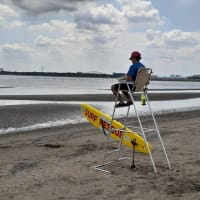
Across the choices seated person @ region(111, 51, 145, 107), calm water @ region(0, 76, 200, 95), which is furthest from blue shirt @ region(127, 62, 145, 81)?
calm water @ region(0, 76, 200, 95)

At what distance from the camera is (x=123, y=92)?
7957mm

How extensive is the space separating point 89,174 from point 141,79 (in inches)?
84.1

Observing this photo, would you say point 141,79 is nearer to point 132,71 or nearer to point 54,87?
point 132,71

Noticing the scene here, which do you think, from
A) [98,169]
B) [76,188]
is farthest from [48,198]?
[98,169]

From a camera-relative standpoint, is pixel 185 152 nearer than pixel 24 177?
No

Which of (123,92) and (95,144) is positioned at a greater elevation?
(123,92)

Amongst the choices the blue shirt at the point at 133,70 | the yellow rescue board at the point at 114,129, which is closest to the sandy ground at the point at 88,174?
the yellow rescue board at the point at 114,129

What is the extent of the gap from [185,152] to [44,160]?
3.50m

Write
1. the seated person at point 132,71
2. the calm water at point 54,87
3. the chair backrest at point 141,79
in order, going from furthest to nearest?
the calm water at point 54,87 < the seated person at point 132,71 < the chair backrest at point 141,79

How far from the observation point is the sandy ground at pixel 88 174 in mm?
6059

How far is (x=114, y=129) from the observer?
8.26 meters

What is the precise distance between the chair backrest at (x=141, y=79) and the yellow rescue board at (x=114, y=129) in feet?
3.75

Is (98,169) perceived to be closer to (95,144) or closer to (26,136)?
(95,144)

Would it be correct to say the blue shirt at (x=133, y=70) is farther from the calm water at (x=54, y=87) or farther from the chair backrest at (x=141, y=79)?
the calm water at (x=54, y=87)
